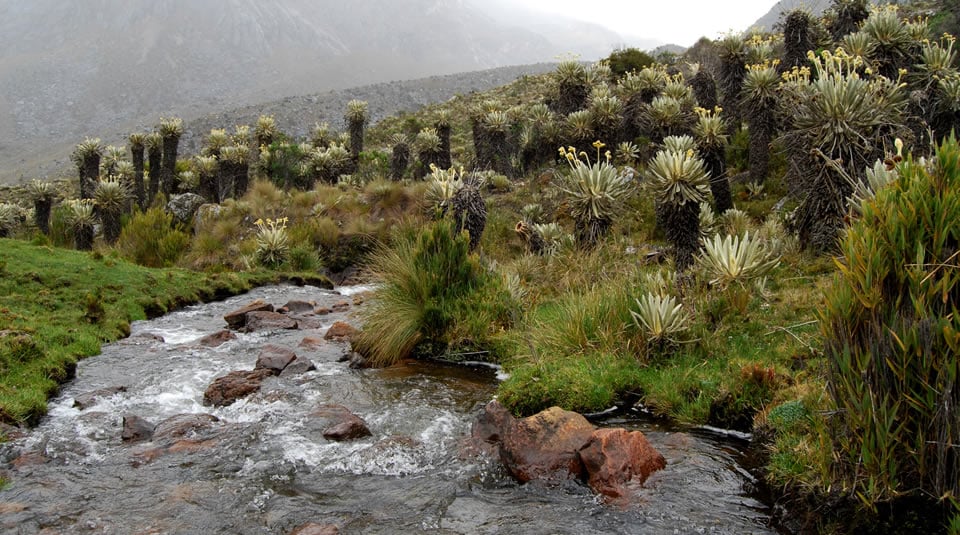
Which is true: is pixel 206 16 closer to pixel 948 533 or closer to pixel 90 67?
pixel 90 67

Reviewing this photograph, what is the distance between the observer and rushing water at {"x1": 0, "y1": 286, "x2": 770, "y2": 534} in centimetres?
470

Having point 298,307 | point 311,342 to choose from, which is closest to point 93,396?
point 311,342

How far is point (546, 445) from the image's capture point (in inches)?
216

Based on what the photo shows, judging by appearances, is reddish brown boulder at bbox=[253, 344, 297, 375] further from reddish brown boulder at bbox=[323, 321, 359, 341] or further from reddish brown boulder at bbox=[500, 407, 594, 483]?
reddish brown boulder at bbox=[500, 407, 594, 483]

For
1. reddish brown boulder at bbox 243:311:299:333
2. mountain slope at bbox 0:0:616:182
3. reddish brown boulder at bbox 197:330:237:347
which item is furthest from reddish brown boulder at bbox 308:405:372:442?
mountain slope at bbox 0:0:616:182

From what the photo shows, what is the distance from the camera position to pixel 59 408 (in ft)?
24.4

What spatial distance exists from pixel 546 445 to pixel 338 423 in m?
2.41

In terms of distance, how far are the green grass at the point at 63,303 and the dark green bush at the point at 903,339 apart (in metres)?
7.88

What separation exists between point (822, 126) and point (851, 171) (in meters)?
0.88

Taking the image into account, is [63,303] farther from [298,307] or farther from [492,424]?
[492,424]

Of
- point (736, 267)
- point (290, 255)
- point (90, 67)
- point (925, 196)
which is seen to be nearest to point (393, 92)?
point (290, 255)

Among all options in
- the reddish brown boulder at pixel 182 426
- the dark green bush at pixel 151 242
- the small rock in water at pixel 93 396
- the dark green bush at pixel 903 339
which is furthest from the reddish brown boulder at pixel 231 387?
the dark green bush at pixel 151 242

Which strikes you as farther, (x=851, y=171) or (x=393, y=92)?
(x=393, y=92)

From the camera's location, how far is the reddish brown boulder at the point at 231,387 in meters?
7.71
